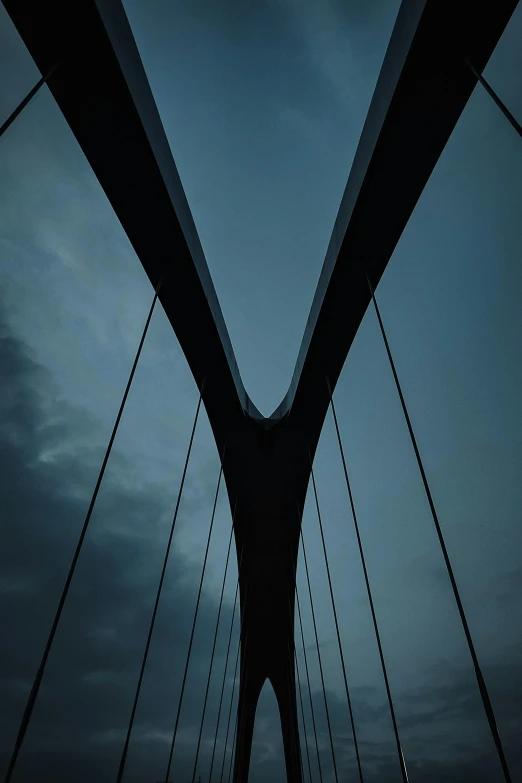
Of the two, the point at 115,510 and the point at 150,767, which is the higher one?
the point at 115,510

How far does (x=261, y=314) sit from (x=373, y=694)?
149 meters

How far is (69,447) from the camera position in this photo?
39.1 meters

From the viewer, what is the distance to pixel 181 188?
7.80 m

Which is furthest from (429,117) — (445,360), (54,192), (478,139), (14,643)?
(14,643)

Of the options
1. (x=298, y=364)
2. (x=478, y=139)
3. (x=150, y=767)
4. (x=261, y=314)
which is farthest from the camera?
(x=150, y=767)

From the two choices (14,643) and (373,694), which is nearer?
(14,643)

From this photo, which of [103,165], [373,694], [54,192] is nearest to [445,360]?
[103,165]

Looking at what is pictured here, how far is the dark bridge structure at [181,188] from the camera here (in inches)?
213

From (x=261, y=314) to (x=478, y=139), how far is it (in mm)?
16427

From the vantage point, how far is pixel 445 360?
790 centimetres

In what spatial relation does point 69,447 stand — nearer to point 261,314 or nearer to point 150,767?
point 261,314

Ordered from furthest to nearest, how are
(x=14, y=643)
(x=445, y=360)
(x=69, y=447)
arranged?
(x=14, y=643), (x=69, y=447), (x=445, y=360)

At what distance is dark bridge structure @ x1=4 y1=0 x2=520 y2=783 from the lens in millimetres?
5398

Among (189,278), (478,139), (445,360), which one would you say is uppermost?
(189,278)
